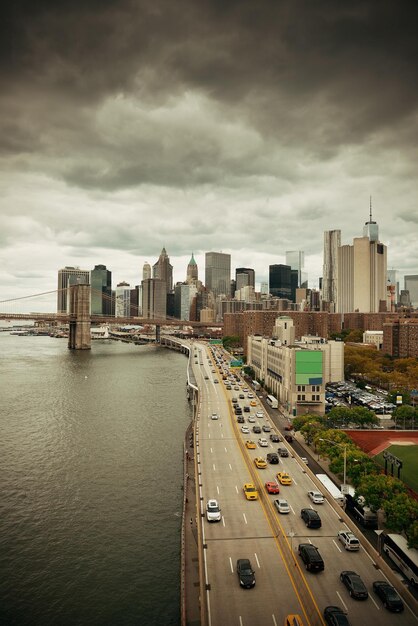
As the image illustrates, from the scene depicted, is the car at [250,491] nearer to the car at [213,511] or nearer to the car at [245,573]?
the car at [213,511]

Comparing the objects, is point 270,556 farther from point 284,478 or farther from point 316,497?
point 284,478

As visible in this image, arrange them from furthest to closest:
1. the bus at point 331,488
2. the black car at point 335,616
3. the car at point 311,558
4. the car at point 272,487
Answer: the bus at point 331,488 → the car at point 272,487 → the car at point 311,558 → the black car at point 335,616

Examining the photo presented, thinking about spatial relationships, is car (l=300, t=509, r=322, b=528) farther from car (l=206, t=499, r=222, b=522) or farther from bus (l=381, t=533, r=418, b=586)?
car (l=206, t=499, r=222, b=522)

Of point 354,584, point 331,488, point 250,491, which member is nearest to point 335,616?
point 354,584

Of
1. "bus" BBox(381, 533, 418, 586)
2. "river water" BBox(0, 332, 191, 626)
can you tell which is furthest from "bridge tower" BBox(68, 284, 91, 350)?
"bus" BBox(381, 533, 418, 586)

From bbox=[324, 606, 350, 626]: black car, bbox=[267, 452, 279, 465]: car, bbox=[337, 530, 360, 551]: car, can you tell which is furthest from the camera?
bbox=[267, 452, 279, 465]: car

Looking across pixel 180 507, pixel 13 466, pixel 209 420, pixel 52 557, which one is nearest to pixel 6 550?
pixel 52 557

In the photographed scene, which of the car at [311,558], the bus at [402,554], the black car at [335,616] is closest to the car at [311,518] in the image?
the car at [311,558]
